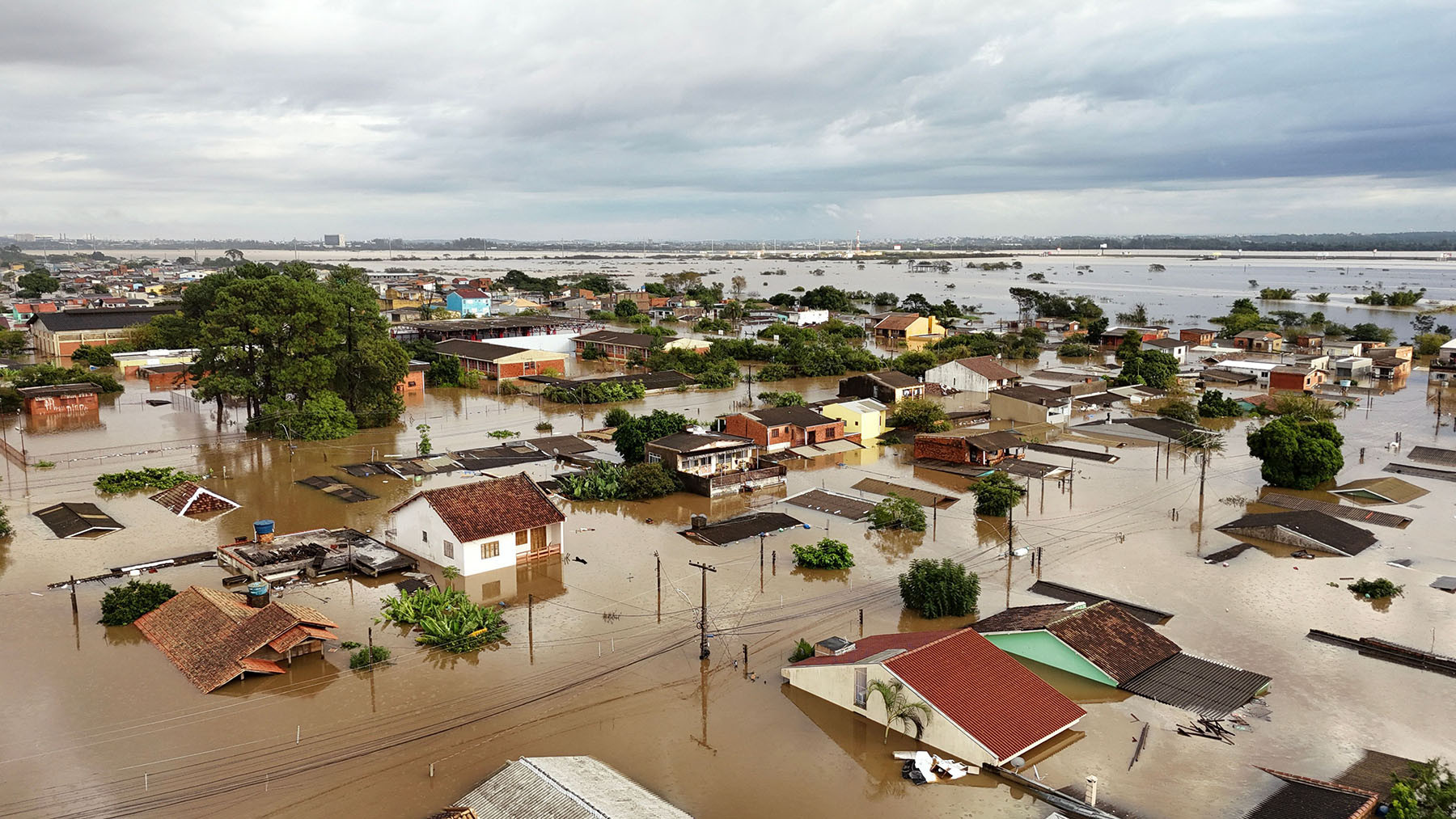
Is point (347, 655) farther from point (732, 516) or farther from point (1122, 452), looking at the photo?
point (1122, 452)

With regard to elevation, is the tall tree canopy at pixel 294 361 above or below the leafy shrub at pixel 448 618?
above

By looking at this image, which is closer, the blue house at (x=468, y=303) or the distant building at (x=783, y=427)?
the distant building at (x=783, y=427)

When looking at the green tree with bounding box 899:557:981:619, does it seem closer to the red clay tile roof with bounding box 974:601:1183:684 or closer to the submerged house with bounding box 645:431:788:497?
the red clay tile roof with bounding box 974:601:1183:684

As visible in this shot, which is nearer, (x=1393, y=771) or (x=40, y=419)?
(x=1393, y=771)

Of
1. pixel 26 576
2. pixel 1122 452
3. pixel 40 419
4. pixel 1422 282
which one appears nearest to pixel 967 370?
pixel 1122 452

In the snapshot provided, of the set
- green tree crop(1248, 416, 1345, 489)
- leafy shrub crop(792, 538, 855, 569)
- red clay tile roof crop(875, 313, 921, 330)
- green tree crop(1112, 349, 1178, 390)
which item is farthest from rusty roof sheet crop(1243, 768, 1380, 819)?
red clay tile roof crop(875, 313, 921, 330)

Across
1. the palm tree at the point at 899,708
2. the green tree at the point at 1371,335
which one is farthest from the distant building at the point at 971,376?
the green tree at the point at 1371,335

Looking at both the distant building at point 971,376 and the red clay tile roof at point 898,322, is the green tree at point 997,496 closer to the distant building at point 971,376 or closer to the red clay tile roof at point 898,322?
the distant building at point 971,376

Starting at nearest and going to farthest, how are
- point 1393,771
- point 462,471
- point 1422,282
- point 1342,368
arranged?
1. point 1393,771
2. point 462,471
3. point 1342,368
4. point 1422,282
